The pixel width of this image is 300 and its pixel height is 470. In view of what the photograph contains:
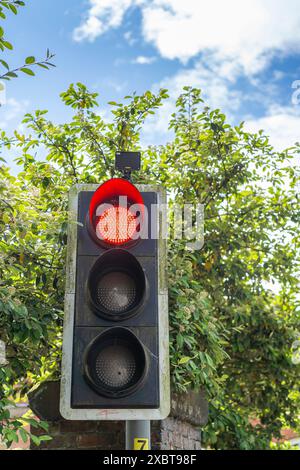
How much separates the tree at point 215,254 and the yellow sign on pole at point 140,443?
2751mm

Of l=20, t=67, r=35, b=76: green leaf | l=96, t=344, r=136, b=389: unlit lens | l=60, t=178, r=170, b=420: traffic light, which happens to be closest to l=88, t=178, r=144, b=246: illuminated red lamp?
l=60, t=178, r=170, b=420: traffic light

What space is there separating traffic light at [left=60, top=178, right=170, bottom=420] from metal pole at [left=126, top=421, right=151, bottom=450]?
214 millimetres

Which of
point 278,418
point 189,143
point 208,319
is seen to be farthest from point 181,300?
point 278,418

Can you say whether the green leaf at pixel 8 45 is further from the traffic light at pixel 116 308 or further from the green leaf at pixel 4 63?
the traffic light at pixel 116 308

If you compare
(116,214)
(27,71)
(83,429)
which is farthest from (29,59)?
(83,429)

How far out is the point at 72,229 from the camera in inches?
119

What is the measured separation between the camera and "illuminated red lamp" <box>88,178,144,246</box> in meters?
3.01

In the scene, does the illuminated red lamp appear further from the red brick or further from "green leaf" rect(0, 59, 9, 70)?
the red brick

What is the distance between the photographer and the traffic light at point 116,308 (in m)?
2.74

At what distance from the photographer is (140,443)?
9.66 feet

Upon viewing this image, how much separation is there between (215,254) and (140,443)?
5.48 m

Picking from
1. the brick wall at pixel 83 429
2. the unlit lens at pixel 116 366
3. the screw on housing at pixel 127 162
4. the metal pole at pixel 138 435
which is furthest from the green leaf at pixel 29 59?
the brick wall at pixel 83 429

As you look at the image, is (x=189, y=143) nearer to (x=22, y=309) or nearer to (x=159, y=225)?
(x=22, y=309)

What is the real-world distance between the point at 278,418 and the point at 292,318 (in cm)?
178
